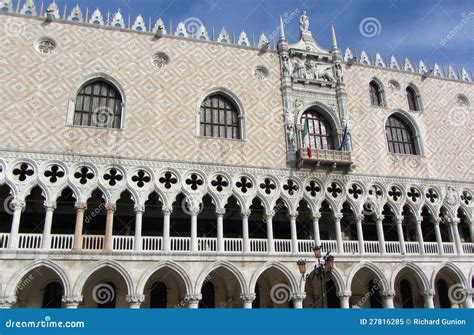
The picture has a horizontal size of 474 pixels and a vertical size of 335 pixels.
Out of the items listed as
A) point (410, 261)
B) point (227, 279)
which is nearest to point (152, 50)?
point (227, 279)

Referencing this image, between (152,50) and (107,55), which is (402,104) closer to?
(152,50)

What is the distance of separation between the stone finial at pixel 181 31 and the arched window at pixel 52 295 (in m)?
9.45

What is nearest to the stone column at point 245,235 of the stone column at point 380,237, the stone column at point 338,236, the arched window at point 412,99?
the stone column at point 338,236

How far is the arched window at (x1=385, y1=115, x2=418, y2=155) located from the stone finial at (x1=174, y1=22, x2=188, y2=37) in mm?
8574

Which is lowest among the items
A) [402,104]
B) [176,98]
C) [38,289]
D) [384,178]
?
[38,289]

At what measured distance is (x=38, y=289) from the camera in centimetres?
1380

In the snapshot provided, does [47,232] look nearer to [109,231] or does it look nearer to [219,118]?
[109,231]

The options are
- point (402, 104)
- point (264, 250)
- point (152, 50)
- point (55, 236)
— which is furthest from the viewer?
point (402, 104)

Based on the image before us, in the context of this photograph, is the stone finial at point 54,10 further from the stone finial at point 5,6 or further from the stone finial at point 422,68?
the stone finial at point 422,68

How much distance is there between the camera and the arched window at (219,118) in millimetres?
15758

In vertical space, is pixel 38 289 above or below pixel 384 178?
below

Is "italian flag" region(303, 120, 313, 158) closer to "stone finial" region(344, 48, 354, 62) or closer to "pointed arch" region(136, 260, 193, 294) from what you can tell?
"stone finial" region(344, 48, 354, 62)

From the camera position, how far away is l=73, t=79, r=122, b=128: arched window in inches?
573

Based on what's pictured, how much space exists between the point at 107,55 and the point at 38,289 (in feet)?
25.6
